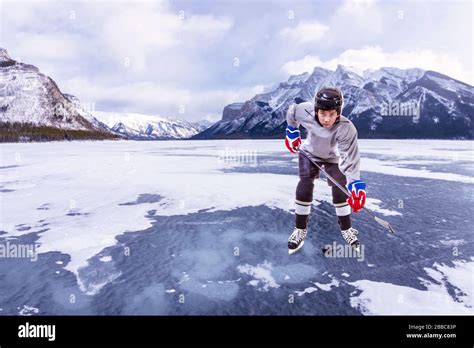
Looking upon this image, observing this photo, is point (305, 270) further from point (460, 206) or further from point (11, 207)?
point (11, 207)

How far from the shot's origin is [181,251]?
168 inches

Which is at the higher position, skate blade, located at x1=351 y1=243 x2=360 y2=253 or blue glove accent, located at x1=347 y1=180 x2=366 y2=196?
blue glove accent, located at x1=347 y1=180 x2=366 y2=196

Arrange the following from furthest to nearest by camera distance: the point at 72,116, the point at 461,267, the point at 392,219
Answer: the point at 72,116 < the point at 392,219 < the point at 461,267

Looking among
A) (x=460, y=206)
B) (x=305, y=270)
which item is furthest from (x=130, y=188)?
(x=460, y=206)

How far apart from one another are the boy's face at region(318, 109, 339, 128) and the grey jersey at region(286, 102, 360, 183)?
0.10m

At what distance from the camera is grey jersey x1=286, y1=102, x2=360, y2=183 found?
11.8ft

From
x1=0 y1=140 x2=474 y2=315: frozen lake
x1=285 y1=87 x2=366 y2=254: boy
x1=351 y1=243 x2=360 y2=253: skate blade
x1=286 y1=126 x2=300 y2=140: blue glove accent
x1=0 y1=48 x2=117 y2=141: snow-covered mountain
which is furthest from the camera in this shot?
x1=0 y1=48 x2=117 y2=141: snow-covered mountain

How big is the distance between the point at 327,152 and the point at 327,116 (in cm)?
55

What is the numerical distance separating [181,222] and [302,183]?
2742 mm

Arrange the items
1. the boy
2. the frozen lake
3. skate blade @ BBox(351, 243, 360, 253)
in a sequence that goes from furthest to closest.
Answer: skate blade @ BBox(351, 243, 360, 253)
the boy
the frozen lake

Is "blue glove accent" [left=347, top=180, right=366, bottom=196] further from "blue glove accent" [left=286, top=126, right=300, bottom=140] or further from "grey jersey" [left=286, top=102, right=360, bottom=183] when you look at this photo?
"blue glove accent" [left=286, top=126, right=300, bottom=140]

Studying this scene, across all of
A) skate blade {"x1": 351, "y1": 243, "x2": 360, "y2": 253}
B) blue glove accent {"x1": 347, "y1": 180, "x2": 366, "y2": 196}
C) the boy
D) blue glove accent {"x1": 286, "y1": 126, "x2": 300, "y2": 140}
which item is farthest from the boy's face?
skate blade {"x1": 351, "y1": 243, "x2": 360, "y2": 253}

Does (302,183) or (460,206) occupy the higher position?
(302,183)

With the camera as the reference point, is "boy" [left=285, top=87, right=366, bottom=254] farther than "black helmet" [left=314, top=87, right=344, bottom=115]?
Yes
